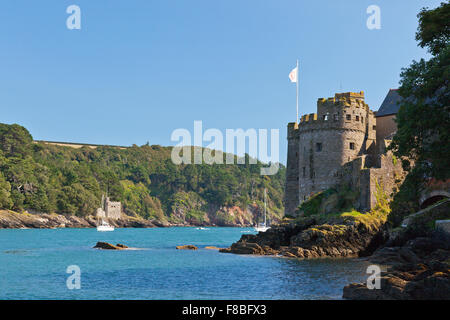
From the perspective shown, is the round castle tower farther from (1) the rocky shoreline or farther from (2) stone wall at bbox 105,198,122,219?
(2) stone wall at bbox 105,198,122,219

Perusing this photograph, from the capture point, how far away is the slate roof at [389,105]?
187ft

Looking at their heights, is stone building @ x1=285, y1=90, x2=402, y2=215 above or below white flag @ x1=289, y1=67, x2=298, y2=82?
below

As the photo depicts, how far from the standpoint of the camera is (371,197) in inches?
1929

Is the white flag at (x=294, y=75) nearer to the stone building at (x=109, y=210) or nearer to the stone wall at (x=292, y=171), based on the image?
the stone wall at (x=292, y=171)

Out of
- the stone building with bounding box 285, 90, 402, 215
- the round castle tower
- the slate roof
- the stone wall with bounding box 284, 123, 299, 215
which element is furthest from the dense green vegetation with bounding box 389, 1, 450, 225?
the stone wall with bounding box 284, 123, 299, 215

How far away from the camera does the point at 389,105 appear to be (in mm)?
58281

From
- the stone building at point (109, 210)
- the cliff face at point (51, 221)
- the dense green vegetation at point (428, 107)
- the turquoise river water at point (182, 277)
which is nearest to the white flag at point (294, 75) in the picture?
the turquoise river water at point (182, 277)

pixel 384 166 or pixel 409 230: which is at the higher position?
pixel 384 166

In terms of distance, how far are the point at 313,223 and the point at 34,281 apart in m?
26.8

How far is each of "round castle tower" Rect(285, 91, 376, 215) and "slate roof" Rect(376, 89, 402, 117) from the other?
148 centimetres

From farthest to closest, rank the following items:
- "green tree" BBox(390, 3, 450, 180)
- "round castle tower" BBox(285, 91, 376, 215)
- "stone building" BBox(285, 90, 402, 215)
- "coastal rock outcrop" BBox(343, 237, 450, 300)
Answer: "round castle tower" BBox(285, 91, 376, 215) → "stone building" BBox(285, 90, 402, 215) → "green tree" BBox(390, 3, 450, 180) → "coastal rock outcrop" BBox(343, 237, 450, 300)

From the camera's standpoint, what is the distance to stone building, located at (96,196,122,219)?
158 meters
